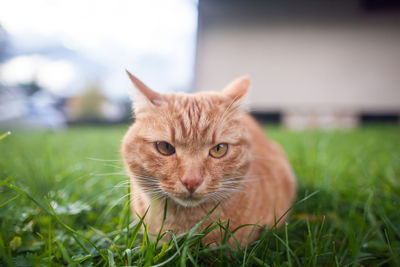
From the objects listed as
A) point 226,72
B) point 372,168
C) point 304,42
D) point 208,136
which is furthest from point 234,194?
point 304,42

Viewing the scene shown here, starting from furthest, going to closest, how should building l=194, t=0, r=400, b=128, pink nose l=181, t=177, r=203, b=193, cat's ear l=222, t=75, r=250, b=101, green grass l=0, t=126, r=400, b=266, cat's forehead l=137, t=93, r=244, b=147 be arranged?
1. building l=194, t=0, r=400, b=128
2. cat's ear l=222, t=75, r=250, b=101
3. cat's forehead l=137, t=93, r=244, b=147
4. pink nose l=181, t=177, r=203, b=193
5. green grass l=0, t=126, r=400, b=266

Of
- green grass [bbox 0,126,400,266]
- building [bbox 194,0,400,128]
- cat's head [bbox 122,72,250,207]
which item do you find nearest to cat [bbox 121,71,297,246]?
cat's head [bbox 122,72,250,207]

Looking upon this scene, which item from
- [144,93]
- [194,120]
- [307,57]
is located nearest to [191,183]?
[194,120]

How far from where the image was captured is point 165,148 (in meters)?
1.15

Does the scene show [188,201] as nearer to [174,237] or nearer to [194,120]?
[174,237]

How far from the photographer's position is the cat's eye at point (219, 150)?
1182 millimetres

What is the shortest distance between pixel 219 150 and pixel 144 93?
1.69ft

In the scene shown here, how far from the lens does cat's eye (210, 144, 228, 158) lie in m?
1.18

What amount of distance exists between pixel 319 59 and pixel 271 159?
9.36 meters

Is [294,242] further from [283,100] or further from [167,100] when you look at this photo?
[283,100]

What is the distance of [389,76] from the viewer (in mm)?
9188

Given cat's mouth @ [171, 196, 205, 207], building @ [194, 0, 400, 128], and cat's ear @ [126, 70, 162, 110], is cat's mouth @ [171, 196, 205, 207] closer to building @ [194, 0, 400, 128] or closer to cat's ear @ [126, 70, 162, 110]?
cat's ear @ [126, 70, 162, 110]

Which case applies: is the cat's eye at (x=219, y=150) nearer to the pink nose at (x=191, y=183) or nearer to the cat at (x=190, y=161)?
the cat at (x=190, y=161)

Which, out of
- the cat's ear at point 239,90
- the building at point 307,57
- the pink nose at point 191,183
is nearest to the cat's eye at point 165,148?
the pink nose at point 191,183
